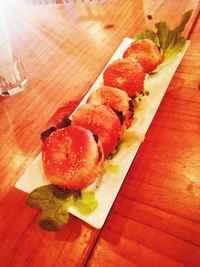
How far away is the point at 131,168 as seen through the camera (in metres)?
0.78

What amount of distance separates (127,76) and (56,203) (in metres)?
0.46

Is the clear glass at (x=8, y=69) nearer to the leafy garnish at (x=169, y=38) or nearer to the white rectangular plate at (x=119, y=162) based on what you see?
the white rectangular plate at (x=119, y=162)

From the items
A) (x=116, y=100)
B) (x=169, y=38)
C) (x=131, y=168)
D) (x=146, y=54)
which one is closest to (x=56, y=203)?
(x=131, y=168)

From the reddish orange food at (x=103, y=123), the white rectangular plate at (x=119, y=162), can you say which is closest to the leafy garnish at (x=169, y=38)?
the white rectangular plate at (x=119, y=162)

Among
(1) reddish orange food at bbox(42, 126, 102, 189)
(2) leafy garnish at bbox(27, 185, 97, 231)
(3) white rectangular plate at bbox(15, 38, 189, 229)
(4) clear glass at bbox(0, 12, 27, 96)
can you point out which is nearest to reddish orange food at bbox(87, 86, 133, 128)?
(3) white rectangular plate at bbox(15, 38, 189, 229)

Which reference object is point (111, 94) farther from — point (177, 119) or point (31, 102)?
point (31, 102)

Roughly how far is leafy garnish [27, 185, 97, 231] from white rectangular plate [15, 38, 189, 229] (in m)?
0.02

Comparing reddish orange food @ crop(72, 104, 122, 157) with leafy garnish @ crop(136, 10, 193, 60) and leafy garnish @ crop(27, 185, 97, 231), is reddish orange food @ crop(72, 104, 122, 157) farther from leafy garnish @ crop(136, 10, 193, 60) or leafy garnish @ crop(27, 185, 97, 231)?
leafy garnish @ crop(136, 10, 193, 60)

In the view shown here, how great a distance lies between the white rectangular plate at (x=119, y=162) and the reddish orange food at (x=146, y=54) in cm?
3

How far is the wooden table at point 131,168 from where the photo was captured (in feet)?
2.08

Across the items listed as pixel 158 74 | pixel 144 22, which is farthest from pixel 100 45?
pixel 158 74

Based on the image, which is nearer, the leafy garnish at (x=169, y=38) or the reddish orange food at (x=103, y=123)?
the reddish orange food at (x=103, y=123)

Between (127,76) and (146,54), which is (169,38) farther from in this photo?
(127,76)

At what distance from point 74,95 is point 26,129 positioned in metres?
0.21
